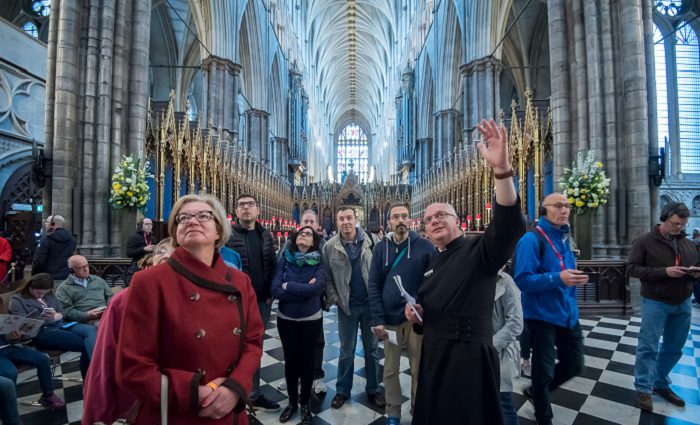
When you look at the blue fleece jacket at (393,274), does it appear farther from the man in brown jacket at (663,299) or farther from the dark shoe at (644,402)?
the dark shoe at (644,402)

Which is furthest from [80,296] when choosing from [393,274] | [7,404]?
[393,274]

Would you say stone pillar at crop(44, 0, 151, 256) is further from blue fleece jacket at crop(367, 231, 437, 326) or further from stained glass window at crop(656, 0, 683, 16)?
stained glass window at crop(656, 0, 683, 16)

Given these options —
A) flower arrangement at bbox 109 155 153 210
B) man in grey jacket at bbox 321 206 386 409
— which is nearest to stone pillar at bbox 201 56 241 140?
flower arrangement at bbox 109 155 153 210

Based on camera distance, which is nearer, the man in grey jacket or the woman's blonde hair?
the woman's blonde hair

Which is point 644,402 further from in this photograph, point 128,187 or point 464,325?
point 128,187

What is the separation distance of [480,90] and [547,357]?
13649 mm

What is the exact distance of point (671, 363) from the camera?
3.04 metres

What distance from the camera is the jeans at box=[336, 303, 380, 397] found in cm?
311

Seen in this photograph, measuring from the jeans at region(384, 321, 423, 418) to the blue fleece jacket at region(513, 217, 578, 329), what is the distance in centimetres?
84

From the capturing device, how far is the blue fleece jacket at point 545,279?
245 cm

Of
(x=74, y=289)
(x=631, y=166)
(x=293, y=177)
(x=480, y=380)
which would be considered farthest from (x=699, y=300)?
(x=293, y=177)

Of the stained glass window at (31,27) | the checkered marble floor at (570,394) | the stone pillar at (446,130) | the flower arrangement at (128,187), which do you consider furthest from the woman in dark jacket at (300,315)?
the stained glass window at (31,27)

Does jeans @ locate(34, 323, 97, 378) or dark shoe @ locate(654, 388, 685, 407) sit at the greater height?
jeans @ locate(34, 323, 97, 378)

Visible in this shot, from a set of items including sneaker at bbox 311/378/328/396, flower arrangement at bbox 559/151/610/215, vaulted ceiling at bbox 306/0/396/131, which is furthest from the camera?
vaulted ceiling at bbox 306/0/396/131
